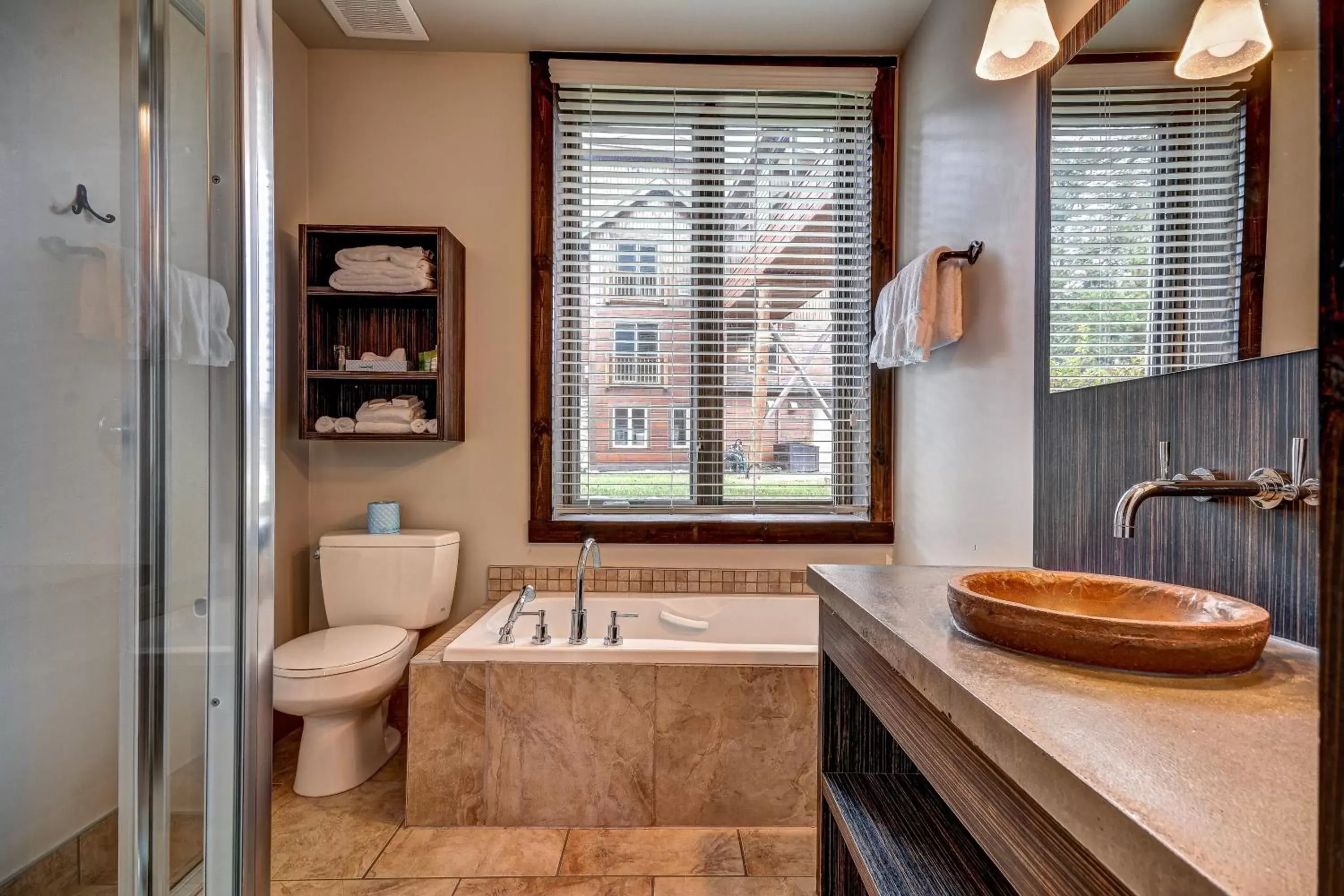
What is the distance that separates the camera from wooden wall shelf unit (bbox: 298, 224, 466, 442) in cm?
242

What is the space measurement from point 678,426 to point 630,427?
8.1 inches

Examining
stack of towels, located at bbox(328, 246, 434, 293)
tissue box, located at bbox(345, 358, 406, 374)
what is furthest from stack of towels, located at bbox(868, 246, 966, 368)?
tissue box, located at bbox(345, 358, 406, 374)

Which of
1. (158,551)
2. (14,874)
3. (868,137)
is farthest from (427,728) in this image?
(868,137)

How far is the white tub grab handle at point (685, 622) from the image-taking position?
255cm

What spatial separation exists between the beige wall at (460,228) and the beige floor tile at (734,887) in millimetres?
1202

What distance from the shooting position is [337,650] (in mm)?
2064

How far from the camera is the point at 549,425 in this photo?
268 cm

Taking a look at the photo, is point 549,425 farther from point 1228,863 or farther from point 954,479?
point 1228,863

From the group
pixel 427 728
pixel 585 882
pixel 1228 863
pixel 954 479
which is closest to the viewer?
pixel 1228 863

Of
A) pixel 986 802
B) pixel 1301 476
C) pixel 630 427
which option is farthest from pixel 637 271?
pixel 986 802

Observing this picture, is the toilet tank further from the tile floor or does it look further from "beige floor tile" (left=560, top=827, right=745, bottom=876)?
"beige floor tile" (left=560, top=827, right=745, bottom=876)

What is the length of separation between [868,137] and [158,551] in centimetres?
279

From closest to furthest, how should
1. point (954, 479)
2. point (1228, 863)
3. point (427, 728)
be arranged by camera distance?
point (1228, 863) < point (427, 728) < point (954, 479)

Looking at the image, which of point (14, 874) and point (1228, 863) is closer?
point (1228, 863)
